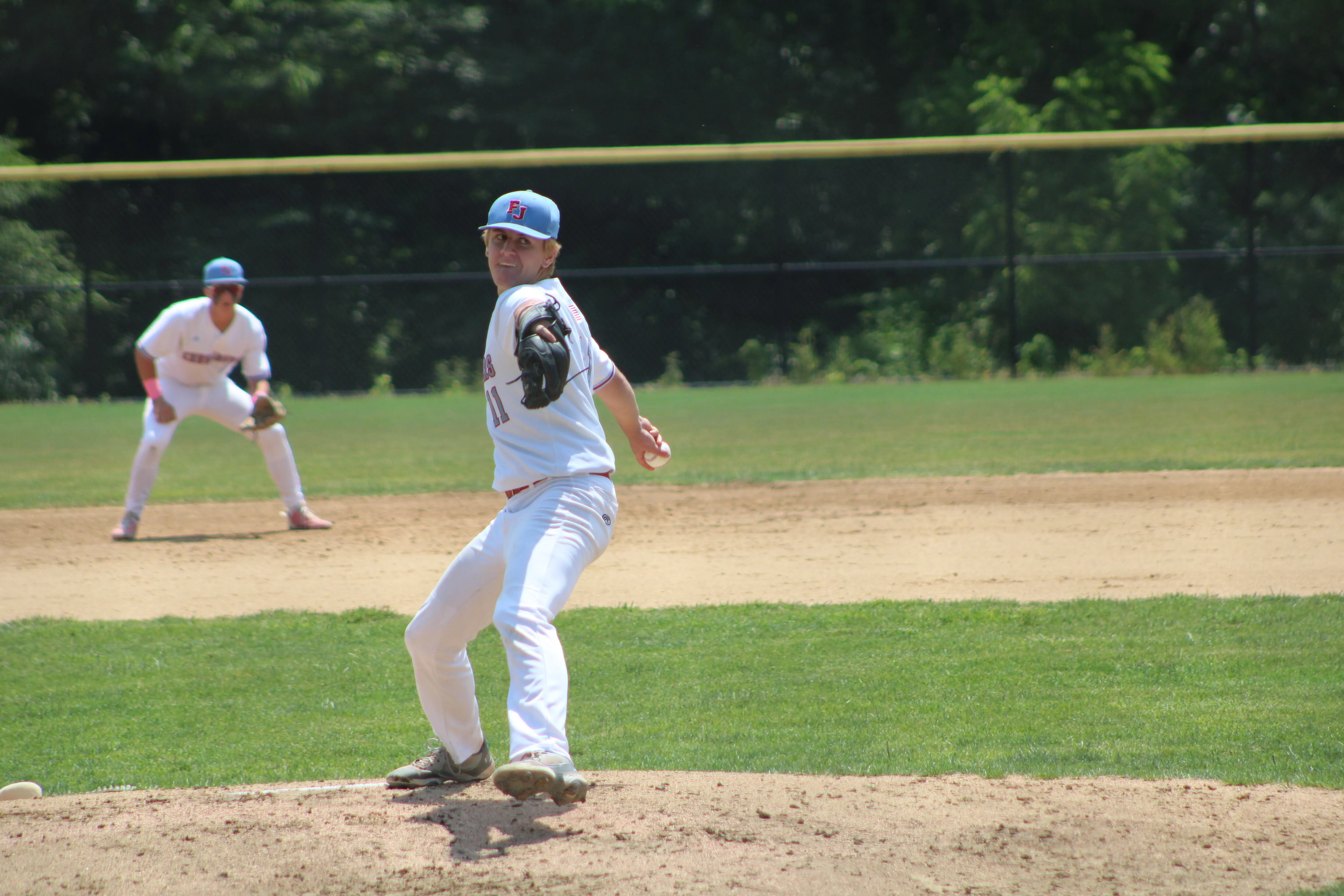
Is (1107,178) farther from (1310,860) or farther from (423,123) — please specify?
(1310,860)

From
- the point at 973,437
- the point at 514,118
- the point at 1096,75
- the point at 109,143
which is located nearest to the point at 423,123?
the point at 514,118

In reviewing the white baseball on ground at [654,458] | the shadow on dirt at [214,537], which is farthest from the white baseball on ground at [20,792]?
the shadow on dirt at [214,537]

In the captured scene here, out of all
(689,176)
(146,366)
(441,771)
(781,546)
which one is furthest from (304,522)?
(689,176)

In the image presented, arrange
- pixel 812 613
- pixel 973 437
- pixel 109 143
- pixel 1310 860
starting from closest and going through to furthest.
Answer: pixel 1310 860 → pixel 812 613 → pixel 973 437 → pixel 109 143

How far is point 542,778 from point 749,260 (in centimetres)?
1763

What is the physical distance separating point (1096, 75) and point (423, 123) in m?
11.6

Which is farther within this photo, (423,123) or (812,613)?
(423,123)

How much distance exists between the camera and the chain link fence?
1806 cm

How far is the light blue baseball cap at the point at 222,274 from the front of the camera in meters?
8.48

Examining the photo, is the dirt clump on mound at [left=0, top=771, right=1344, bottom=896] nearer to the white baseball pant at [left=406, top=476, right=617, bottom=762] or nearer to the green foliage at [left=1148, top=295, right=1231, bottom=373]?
the white baseball pant at [left=406, top=476, right=617, bottom=762]

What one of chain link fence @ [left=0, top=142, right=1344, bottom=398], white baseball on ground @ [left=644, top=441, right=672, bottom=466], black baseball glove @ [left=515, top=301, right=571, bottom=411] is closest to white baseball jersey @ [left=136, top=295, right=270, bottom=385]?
white baseball on ground @ [left=644, top=441, right=672, bottom=466]

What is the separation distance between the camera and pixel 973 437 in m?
12.6

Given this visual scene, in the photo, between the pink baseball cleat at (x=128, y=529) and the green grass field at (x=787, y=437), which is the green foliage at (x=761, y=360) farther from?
the pink baseball cleat at (x=128, y=529)

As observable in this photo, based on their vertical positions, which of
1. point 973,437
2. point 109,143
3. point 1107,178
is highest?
point 109,143
